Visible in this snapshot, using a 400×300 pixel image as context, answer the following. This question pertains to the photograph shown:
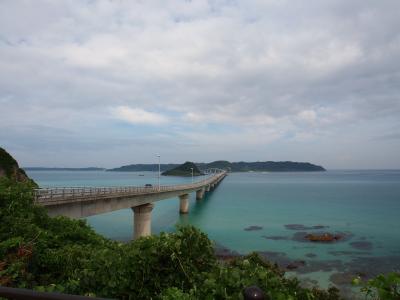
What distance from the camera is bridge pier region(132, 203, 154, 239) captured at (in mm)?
43938

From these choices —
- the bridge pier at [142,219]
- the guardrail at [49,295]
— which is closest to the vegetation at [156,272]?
the guardrail at [49,295]

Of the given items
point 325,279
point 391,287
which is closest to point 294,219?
point 325,279

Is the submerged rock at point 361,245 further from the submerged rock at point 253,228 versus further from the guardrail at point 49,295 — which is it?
the guardrail at point 49,295

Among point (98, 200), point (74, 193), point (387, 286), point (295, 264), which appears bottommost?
point (295, 264)

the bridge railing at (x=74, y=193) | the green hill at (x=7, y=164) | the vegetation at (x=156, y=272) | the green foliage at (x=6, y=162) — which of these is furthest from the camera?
the green foliage at (x=6, y=162)

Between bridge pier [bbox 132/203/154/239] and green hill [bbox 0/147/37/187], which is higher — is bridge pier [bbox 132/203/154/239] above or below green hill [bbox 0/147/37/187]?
below

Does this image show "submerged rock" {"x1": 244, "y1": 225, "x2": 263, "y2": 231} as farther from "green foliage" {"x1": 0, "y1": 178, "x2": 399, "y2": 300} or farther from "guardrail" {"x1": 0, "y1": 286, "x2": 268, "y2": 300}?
"guardrail" {"x1": 0, "y1": 286, "x2": 268, "y2": 300}

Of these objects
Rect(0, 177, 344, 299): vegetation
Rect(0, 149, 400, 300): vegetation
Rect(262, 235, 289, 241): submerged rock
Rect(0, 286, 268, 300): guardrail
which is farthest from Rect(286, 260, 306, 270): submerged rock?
Rect(0, 286, 268, 300): guardrail

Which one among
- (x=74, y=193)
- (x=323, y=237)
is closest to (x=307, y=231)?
(x=323, y=237)

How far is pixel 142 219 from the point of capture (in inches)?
1774

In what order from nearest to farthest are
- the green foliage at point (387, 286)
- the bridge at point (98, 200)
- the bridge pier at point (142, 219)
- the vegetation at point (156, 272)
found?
the green foliage at point (387, 286) → the vegetation at point (156, 272) → the bridge at point (98, 200) → the bridge pier at point (142, 219)

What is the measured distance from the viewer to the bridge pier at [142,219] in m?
43.9

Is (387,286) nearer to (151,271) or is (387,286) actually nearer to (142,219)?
(151,271)

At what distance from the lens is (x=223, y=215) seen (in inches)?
2712
